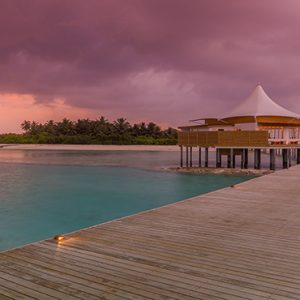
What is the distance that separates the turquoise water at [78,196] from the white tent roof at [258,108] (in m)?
6.40

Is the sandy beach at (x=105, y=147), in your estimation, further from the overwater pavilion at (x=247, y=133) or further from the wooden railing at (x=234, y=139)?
the wooden railing at (x=234, y=139)

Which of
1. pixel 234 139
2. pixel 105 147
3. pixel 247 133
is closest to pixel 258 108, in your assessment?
pixel 247 133

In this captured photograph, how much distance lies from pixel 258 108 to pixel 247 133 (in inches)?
191

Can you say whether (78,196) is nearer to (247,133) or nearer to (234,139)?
(234,139)

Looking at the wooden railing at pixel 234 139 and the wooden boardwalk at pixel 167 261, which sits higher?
the wooden railing at pixel 234 139

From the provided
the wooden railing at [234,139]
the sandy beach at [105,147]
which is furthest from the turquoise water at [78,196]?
the sandy beach at [105,147]

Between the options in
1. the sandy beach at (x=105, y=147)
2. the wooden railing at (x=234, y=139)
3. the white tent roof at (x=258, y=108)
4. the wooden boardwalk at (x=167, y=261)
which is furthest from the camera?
the sandy beach at (x=105, y=147)

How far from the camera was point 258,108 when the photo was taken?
1061 inches

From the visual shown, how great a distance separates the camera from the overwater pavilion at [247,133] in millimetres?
23078

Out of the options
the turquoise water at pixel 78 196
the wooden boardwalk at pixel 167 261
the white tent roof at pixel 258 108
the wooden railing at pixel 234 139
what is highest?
the white tent roof at pixel 258 108

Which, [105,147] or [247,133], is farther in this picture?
[105,147]

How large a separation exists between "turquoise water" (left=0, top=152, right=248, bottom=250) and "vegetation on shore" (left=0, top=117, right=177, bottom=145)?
40313mm

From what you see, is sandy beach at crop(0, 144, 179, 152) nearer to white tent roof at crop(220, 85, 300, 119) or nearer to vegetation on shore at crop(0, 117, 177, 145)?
vegetation on shore at crop(0, 117, 177, 145)

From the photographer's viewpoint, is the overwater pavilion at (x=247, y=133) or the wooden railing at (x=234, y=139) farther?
the overwater pavilion at (x=247, y=133)
